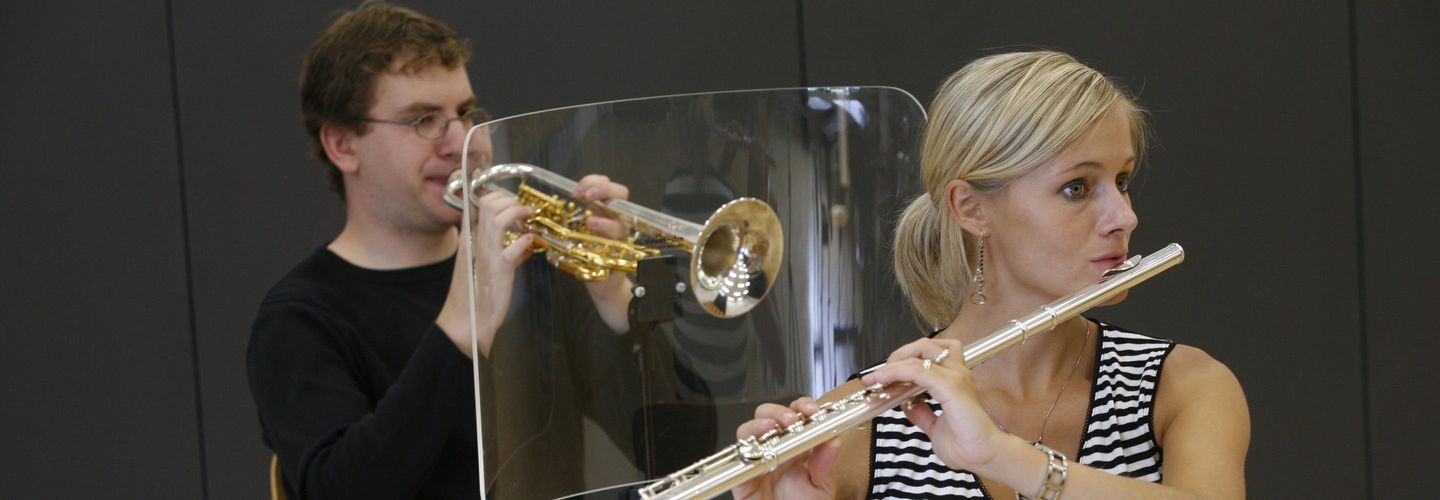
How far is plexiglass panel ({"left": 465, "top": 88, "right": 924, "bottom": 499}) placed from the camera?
1268 mm

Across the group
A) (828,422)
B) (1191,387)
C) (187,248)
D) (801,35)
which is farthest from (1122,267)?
(187,248)

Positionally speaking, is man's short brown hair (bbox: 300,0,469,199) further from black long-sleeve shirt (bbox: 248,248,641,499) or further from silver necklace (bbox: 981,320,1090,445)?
silver necklace (bbox: 981,320,1090,445)

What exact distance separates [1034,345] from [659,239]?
0.45 meters

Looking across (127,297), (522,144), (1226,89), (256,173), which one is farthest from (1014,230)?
(127,297)

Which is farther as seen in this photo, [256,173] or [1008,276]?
[256,173]

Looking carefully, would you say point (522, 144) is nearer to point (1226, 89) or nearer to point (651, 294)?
point (651, 294)

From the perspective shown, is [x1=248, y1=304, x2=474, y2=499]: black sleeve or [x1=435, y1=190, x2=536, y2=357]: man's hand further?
[x1=248, y1=304, x2=474, y2=499]: black sleeve

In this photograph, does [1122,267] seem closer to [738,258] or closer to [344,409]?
[738,258]

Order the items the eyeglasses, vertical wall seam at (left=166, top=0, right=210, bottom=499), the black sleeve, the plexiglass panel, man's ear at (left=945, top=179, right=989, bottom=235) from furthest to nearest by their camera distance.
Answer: vertical wall seam at (left=166, top=0, right=210, bottom=499)
the eyeglasses
the black sleeve
man's ear at (left=945, top=179, right=989, bottom=235)
the plexiglass panel

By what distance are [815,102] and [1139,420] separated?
1.53ft

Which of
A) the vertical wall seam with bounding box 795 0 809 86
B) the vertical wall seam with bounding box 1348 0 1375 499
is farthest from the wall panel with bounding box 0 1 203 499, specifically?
the vertical wall seam with bounding box 1348 0 1375 499

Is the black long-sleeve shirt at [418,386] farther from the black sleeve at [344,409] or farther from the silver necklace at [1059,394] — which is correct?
the silver necklace at [1059,394]

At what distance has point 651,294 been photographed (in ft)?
4.22

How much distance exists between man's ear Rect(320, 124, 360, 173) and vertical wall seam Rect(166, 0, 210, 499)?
3.30 ft
